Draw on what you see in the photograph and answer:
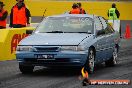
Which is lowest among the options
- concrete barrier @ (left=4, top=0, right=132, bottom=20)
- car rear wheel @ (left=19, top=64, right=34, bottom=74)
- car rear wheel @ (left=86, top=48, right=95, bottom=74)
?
car rear wheel @ (left=19, top=64, right=34, bottom=74)

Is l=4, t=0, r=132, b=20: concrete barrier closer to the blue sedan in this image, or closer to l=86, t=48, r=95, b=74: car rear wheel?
the blue sedan

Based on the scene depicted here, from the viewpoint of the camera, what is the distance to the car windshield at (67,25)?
1447cm

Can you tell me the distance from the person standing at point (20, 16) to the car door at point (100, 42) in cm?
533

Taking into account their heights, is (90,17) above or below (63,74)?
above

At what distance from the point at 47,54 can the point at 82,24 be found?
189 cm

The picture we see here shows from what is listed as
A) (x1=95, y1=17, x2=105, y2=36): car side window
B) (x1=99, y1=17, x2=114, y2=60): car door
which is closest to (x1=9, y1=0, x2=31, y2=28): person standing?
(x1=99, y1=17, x2=114, y2=60): car door

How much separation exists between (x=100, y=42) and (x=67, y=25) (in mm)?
954

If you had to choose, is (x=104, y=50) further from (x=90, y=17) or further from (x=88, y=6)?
(x=88, y=6)

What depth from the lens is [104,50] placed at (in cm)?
1498

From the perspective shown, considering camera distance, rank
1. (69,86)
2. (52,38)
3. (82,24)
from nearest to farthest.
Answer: (69,86), (52,38), (82,24)

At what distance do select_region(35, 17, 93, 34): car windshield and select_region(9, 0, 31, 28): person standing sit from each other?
16.5 ft

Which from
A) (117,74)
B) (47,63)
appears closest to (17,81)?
(47,63)

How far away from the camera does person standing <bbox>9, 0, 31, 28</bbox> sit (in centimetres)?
1998

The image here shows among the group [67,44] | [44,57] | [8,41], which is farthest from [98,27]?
[8,41]
